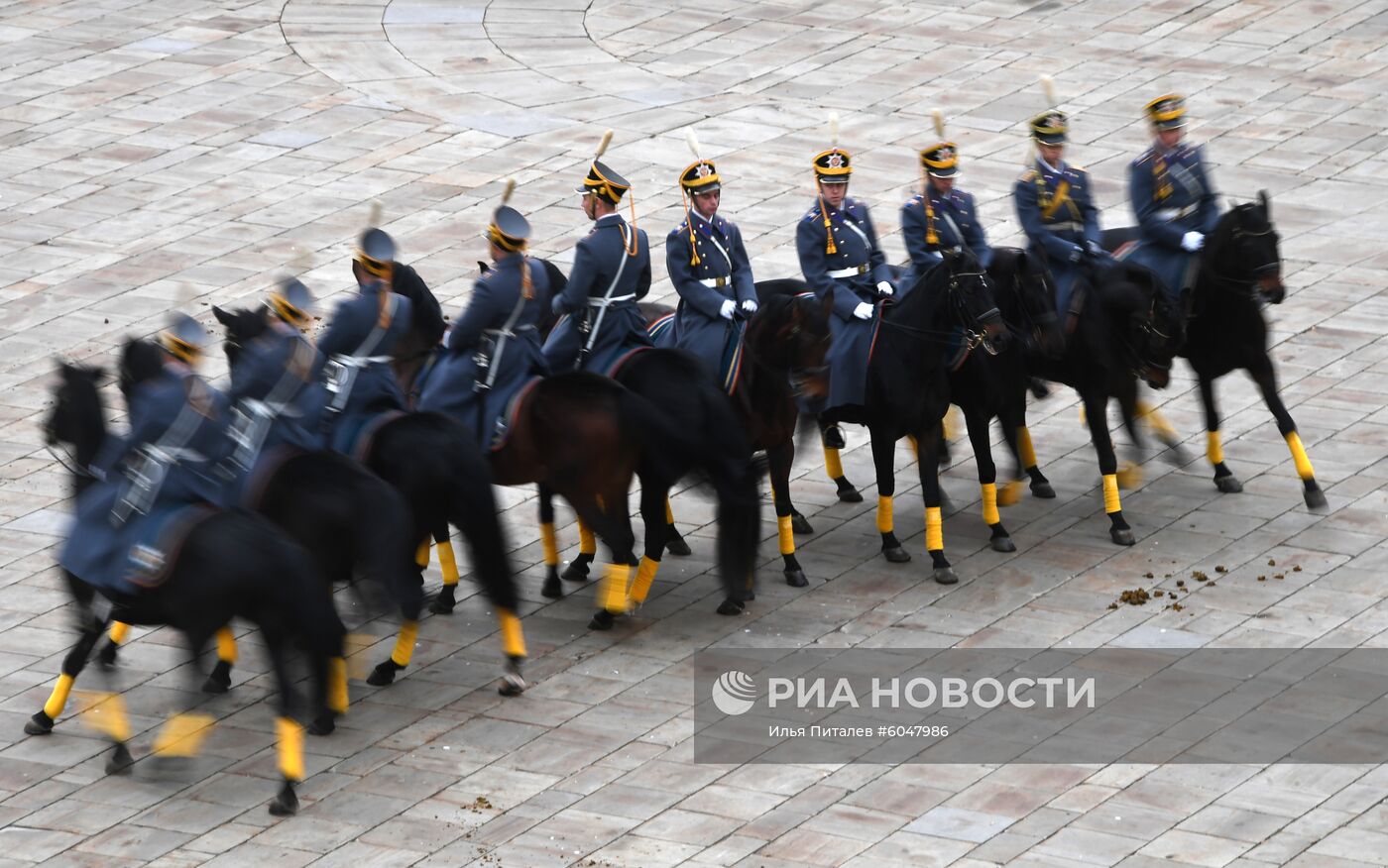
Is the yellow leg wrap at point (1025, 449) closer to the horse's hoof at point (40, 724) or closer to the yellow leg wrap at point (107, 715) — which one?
the yellow leg wrap at point (107, 715)

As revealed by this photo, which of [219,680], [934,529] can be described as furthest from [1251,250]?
[219,680]

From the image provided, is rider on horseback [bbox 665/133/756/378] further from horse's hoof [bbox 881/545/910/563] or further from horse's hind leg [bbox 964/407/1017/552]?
horse's hoof [bbox 881/545/910/563]

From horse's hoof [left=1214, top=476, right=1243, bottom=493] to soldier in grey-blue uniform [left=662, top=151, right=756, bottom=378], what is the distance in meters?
3.61

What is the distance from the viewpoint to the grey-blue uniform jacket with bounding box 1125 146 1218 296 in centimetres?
1564

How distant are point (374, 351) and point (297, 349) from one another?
2.23 feet

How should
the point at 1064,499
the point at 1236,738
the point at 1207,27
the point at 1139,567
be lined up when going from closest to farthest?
the point at 1236,738 < the point at 1139,567 < the point at 1064,499 < the point at 1207,27

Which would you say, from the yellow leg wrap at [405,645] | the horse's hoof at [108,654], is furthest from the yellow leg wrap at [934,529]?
the horse's hoof at [108,654]

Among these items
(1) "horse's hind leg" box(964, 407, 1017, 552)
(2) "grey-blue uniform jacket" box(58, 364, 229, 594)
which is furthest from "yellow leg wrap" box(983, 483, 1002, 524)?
(2) "grey-blue uniform jacket" box(58, 364, 229, 594)

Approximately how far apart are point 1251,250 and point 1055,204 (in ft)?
4.34

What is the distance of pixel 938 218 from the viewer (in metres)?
14.9

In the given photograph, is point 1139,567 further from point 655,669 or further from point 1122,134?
point 1122,134

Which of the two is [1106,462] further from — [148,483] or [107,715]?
[107,715]

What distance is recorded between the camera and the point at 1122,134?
2264 cm

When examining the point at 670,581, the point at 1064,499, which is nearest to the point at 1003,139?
the point at 1064,499
